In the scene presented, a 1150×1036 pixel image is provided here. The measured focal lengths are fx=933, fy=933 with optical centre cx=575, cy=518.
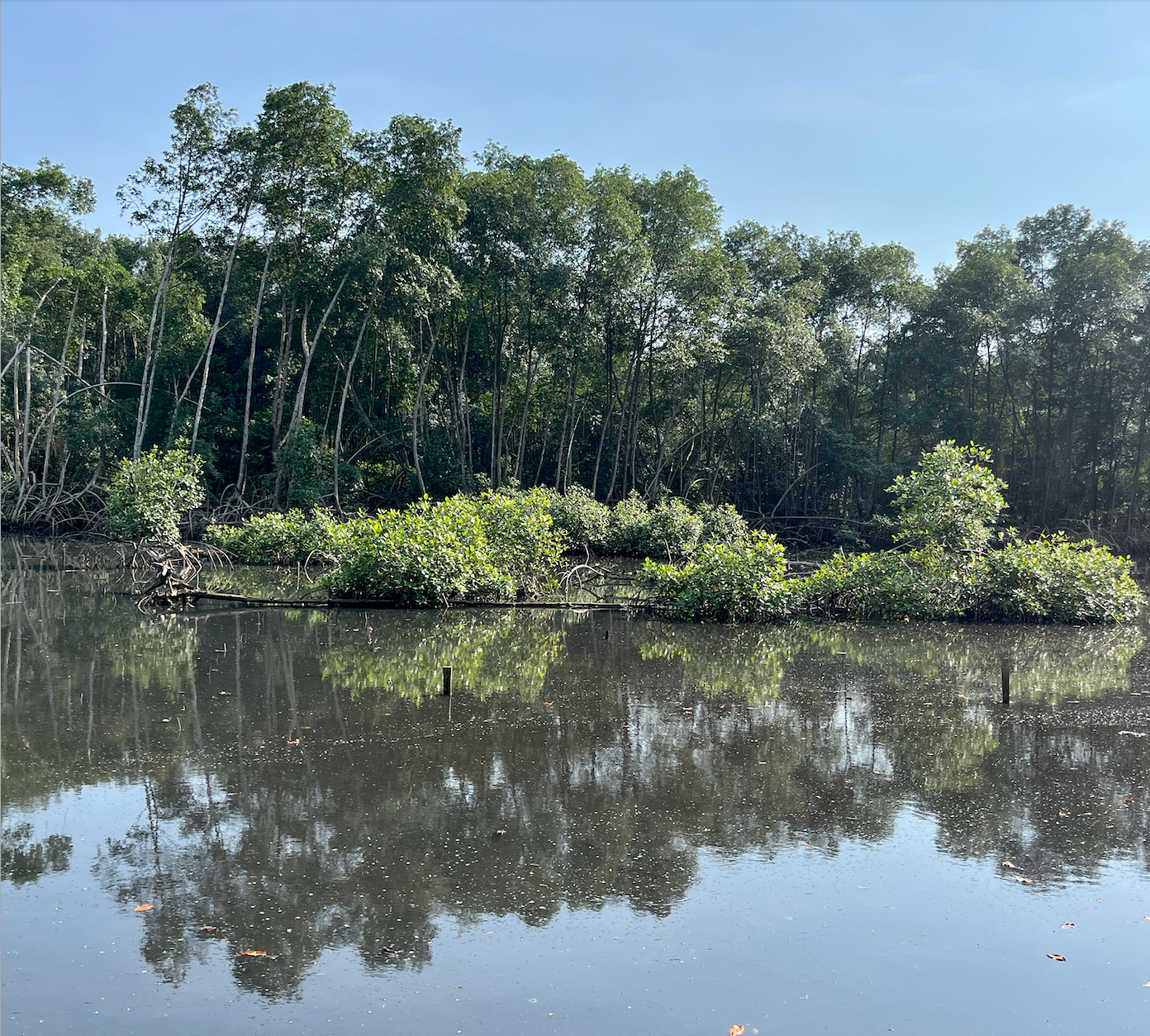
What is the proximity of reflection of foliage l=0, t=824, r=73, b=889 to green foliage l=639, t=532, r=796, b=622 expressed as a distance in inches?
380

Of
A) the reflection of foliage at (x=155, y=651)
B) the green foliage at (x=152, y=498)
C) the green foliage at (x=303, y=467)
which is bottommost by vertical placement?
the reflection of foliage at (x=155, y=651)

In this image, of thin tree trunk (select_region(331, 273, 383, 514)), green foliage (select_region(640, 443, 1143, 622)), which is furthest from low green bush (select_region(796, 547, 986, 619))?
thin tree trunk (select_region(331, 273, 383, 514))

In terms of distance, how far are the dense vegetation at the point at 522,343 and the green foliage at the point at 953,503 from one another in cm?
1037

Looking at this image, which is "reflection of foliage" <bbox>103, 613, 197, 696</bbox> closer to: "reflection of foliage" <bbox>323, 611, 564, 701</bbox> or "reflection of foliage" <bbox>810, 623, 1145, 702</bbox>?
"reflection of foliage" <bbox>323, 611, 564, 701</bbox>

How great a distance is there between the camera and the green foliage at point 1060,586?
1400cm

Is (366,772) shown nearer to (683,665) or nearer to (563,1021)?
(563,1021)

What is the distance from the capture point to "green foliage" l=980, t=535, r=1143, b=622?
14000 mm

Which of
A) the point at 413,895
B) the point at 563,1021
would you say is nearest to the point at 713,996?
the point at 563,1021

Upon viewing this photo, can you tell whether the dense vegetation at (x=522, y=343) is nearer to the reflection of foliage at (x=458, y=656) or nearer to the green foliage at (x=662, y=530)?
the green foliage at (x=662, y=530)

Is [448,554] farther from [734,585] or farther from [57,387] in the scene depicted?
[57,387]

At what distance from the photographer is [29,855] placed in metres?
5.24

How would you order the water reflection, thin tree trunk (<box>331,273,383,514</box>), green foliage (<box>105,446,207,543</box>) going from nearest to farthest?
the water reflection
green foliage (<box>105,446,207,543</box>)
thin tree trunk (<box>331,273,383,514</box>)

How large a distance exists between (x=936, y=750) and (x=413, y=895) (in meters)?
4.60

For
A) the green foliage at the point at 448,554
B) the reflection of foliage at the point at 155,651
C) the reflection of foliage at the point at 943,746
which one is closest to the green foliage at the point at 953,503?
the green foliage at the point at 448,554
